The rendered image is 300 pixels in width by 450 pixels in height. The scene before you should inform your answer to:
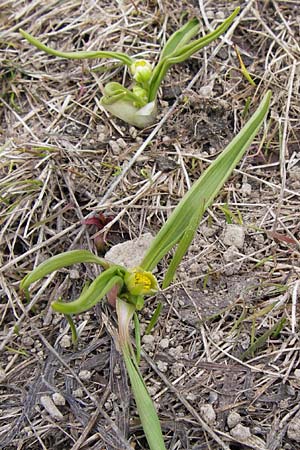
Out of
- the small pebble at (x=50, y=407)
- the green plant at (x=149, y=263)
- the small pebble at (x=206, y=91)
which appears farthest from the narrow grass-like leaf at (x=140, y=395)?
the small pebble at (x=206, y=91)

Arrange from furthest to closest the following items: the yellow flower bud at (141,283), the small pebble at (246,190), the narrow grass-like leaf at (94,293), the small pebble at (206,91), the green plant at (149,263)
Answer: the small pebble at (206,91) → the small pebble at (246,190) → the yellow flower bud at (141,283) → the green plant at (149,263) → the narrow grass-like leaf at (94,293)

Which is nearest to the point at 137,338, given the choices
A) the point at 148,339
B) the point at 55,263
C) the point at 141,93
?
the point at 148,339

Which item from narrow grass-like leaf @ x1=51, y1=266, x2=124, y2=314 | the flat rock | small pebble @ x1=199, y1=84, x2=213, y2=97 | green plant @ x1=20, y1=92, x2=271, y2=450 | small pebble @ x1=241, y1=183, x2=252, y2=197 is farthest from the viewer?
small pebble @ x1=199, y1=84, x2=213, y2=97

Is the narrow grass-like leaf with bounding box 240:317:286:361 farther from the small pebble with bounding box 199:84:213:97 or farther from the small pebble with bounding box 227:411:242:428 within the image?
the small pebble with bounding box 199:84:213:97

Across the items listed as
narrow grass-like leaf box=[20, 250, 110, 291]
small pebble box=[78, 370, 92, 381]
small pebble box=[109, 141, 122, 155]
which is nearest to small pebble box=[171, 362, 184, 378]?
small pebble box=[78, 370, 92, 381]

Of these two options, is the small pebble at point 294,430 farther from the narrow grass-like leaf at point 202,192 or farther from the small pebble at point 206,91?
the small pebble at point 206,91

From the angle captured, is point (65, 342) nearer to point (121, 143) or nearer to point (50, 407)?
point (50, 407)

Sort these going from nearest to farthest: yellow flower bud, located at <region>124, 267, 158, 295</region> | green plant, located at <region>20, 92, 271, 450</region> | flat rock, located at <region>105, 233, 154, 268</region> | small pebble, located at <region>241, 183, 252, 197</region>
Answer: green plant, located at <region>20, 92, 271, 450</region> → yellow flower bud, located at <region>124, 267, 158, 295</region> → flat rock, located at <region>105, 233, 154, 268</region> → small pebble, located at <region>241, 183, 252, 197</region>
